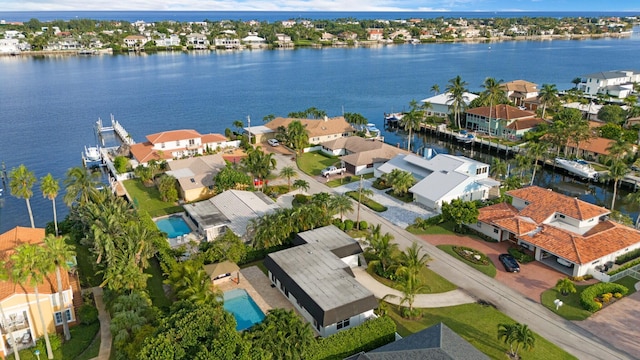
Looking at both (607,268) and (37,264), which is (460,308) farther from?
(37,264)

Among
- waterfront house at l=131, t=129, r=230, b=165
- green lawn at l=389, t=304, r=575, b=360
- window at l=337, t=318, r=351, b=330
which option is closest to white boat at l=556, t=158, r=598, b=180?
green lawn at l=389, t=304, r=575, b=360

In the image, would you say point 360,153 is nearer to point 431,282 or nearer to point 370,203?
point 370,203

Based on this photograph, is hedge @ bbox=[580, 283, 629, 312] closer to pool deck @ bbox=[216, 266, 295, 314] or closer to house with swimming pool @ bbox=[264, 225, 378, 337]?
house with swimming pool @ bbox=[264, 225, 378, 337]

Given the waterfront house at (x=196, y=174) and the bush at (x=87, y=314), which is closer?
the bush at (x=87, y=314)

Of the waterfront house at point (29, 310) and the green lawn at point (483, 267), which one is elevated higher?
the waterfront house at point (29, 310)

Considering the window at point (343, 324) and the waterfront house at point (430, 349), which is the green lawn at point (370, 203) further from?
the waterfront house at point (430, 349)

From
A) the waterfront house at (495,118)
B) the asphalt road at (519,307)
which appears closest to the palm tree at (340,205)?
the asphalt road at (519,307)

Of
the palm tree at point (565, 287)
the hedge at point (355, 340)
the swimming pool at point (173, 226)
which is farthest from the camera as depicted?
the swimming pool at point (173, 226)
